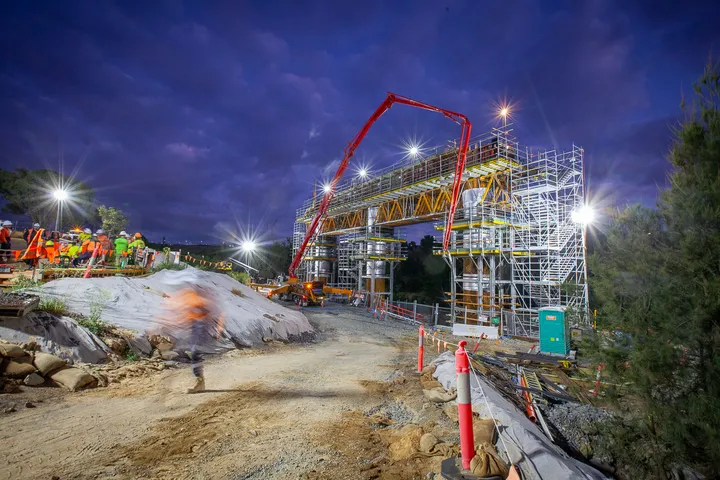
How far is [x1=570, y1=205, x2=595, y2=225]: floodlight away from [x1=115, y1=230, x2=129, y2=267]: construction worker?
21.1 m

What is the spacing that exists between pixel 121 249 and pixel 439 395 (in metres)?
13.9

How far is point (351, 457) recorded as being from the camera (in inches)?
144

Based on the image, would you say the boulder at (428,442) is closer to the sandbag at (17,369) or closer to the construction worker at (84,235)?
the sandbag at (17,369)

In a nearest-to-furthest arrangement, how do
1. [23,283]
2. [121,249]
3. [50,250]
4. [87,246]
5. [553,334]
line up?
[23,283], [50,250], [553,334], [87,246], [121,249]

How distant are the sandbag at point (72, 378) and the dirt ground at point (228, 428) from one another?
0.28m

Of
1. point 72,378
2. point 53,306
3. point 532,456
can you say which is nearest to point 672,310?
point 532,456

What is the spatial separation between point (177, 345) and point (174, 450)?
5697mm

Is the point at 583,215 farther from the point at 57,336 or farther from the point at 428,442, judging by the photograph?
the point at 57,336

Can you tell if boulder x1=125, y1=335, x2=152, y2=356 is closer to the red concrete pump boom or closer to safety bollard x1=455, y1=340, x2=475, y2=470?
safety bollard x1=455, y1=340, x2=475, y2=470

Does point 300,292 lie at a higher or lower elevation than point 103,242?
lower

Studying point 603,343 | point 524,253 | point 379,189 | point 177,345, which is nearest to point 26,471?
point 177,345

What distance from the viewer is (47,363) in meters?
5.77

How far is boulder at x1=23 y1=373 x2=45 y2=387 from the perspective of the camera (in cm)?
541

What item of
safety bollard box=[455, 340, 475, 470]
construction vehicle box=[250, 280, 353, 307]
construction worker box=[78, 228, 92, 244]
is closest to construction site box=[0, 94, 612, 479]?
safety bollard box=[455, 340, 475, 470]
